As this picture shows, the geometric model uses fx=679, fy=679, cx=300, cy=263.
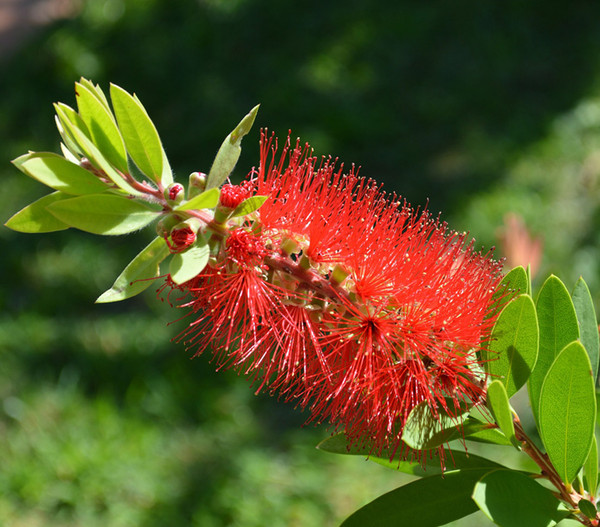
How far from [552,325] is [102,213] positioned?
2.30 ft

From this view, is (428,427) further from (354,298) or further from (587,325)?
(587,325)

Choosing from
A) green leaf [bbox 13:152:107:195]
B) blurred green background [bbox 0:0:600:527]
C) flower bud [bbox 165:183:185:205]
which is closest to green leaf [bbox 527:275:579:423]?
flower bud [bbox 165:183:185:205]

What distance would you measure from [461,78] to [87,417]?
3.35 meters

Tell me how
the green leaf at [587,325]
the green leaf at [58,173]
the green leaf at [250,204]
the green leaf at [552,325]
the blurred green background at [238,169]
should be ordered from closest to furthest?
the green leaf at [58,173]
the green leaf at [250,204]
the green leaf at [552,325]
the green leaf at [587,325]
the blurred green background at [238,169]

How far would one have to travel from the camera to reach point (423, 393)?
1.02m

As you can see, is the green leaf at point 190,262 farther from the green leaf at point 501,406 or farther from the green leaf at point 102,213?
the green leaf at point 501,406

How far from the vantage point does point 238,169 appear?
13.9 feet

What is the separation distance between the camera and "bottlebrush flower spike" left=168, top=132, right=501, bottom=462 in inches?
39.9

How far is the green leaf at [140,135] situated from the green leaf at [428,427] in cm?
51

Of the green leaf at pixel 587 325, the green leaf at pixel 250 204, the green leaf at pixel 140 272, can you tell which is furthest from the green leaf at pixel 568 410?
the green leaf at pixel 140 272

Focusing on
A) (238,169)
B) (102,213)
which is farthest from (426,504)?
(238,169)

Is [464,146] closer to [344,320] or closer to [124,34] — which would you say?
[124,34]

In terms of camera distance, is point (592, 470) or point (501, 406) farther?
point (592, 470)

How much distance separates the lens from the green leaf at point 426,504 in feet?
3.38
